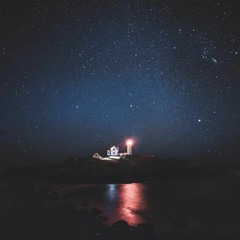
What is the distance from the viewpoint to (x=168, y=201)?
42.3 metres

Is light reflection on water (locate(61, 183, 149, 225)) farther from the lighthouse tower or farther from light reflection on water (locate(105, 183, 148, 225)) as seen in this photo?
the lighthouse tower

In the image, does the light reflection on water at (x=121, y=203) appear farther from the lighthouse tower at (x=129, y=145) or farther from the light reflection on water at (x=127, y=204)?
the lighthouse tower at (x=129, y=145)

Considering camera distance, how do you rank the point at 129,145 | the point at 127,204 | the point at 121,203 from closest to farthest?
the point at 127,204 → the point at 121,203 → the point at 129,145

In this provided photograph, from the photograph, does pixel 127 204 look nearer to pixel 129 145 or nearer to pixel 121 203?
pixel 121 203

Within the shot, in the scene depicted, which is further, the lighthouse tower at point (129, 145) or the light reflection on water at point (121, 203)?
the lighthouse tower at point (129, 145)

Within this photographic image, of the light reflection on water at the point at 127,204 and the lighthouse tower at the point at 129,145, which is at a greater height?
the lighthouse tower at the point at 129,145

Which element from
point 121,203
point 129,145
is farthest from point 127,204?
point 129,145

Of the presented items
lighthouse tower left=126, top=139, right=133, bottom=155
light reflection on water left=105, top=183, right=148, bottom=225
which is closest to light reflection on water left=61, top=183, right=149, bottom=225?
light reflection on water left=105, top=183, right=148, bottom=225

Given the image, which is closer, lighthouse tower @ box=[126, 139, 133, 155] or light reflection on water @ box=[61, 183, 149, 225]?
light reflection on water @ box=[61, 183, 149, 225]

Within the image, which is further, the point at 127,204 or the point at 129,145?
the point at 129,145

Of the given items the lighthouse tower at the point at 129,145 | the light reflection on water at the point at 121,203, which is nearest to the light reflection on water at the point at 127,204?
the light reflection on water at the point at 121,203

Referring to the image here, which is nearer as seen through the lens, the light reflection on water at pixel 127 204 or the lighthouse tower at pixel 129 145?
the light reflection on water at pixel 127 204

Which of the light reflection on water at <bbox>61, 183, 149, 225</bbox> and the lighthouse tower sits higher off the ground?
the lighthouse tower

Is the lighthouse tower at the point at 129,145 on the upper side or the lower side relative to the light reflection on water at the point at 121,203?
upper
